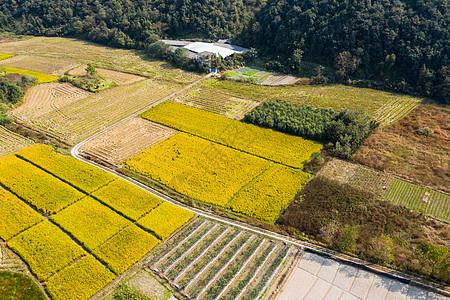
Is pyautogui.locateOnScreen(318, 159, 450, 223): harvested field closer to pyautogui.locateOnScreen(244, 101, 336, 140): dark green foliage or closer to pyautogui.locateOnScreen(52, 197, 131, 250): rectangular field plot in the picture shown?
pyautogui.locateOnScreen(244, 101, 336, 140): dark green foliage

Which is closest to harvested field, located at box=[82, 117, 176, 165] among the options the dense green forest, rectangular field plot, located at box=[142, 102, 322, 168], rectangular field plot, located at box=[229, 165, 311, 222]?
rectangular field plot, located at box=[142, 102, 322, 168]

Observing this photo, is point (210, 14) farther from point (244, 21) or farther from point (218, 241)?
point (218, 241)

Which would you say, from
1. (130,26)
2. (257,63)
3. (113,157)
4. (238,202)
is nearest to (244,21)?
(257,63)

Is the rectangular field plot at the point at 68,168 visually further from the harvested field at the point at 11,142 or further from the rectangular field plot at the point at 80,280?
the rectangular field plot at the point at 80,280

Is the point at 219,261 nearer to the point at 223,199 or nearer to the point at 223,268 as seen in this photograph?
the point at 223,268

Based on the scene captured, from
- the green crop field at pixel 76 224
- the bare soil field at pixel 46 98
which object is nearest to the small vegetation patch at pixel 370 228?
the green crop field at pixel 76 224

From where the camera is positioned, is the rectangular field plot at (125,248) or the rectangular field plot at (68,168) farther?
the rectangular field plot at (68,168)
